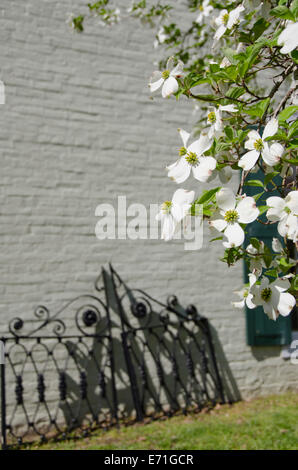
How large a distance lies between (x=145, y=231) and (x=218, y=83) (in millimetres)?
3110

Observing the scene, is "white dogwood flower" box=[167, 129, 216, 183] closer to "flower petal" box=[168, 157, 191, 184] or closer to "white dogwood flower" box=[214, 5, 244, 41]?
"flower petal" box=[168, 157, 191, 184]

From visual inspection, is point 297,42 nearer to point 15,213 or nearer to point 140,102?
point 15,213

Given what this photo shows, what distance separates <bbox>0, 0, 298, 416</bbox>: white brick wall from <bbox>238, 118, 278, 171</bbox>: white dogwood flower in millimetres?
3104

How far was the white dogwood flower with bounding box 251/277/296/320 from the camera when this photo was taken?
4.15ft

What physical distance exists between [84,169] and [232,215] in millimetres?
3258

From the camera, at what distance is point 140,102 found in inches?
183

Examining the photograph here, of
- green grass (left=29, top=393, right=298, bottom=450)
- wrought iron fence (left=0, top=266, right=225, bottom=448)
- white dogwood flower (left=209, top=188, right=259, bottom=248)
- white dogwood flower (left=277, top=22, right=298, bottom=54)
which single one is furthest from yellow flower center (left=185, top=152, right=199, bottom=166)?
wrought iron fence (left=0, top=266, right=225, bottom=448)

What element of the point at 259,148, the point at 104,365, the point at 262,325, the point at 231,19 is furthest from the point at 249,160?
the point at 262,325

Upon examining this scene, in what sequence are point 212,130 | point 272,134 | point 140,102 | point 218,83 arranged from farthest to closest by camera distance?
point 140,102 → point 218,83 → point 212,130 → point 272,134

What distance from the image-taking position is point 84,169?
436cm

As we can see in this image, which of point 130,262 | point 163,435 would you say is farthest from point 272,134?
point 130,262

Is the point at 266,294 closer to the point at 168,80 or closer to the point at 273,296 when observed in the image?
the point at 273,296

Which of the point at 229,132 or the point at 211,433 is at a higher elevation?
the point at 229,132

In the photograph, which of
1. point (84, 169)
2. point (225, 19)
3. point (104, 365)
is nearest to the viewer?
point (225, 19)
